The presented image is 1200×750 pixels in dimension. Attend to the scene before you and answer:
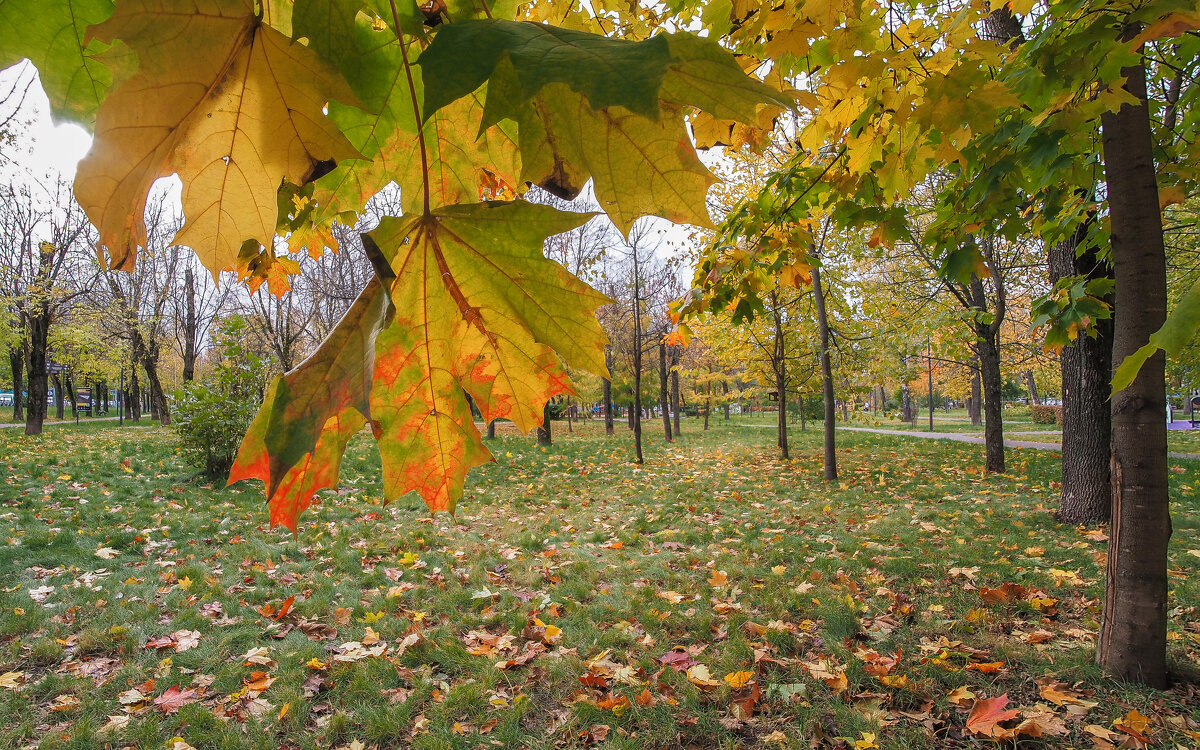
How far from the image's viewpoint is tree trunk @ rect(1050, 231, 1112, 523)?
6.30m

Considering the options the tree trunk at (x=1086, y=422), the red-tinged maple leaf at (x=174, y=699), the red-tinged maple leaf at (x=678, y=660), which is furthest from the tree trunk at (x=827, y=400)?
the red-tinged maple leaf at (x=174, y=699)

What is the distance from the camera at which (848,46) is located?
221 cm

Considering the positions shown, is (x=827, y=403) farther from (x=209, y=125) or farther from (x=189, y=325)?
(x=189, y=325)

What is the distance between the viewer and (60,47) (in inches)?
21.4

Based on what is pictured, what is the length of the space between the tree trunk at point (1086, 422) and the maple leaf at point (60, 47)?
837cm

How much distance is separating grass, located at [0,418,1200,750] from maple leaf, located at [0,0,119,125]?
3087 millimetres

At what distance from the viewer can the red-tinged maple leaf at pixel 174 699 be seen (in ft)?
9.77

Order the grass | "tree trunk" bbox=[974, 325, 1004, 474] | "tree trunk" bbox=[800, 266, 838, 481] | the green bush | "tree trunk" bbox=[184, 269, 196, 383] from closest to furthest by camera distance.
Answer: the grass → the green bush → "tree trunk" bbox=[800, 266, 838, 481] → "tree trunk" bbox=[974, 325, 1004, 474] → "tree trunk" bbox=[184, 269, 196, 383]

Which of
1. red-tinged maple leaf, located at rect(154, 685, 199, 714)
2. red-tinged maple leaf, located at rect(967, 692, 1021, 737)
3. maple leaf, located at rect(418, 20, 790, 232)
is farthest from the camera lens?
red-tinged maple leaf, located at rect(154, 685, 199, 714)

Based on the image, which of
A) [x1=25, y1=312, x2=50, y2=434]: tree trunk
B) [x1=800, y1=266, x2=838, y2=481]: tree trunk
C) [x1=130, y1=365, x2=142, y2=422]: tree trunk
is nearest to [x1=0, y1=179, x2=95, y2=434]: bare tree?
[x1=25, y1=312, x2=50, y2=434]: tree trunk

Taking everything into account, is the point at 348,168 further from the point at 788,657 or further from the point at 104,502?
the point at 104,502

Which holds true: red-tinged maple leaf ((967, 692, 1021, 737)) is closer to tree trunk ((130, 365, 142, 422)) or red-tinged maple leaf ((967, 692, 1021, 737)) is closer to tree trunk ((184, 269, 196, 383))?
tree trunk ((184, 269, 196, 383))

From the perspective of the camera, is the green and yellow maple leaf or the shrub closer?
the green and yellow maple leaf

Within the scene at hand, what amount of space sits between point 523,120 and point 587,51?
0.17 metres
